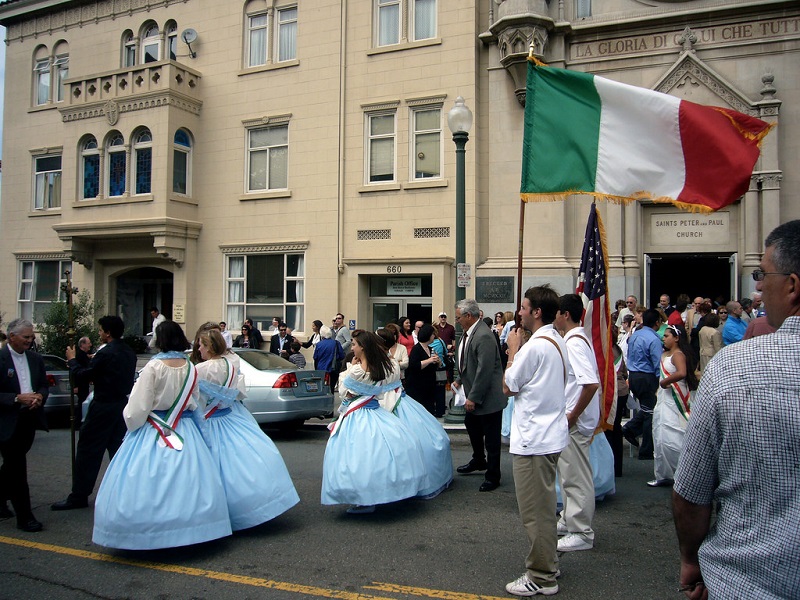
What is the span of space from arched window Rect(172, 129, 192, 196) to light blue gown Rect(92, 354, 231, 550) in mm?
16484

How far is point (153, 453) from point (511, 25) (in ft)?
48.4

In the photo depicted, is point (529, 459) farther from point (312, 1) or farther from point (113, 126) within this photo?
point (113, 126)

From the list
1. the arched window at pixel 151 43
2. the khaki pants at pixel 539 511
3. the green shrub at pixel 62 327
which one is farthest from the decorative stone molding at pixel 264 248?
the khaki pants at pixel 539 511

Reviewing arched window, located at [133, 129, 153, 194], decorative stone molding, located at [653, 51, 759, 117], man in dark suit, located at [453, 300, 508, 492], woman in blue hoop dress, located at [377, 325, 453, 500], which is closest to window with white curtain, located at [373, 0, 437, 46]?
decorative stone molding, located at [653, 51, 759, 117]

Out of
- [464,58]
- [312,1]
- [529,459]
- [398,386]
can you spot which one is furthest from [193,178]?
[529,459]

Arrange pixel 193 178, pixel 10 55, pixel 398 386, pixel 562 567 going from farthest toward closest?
pixel 10 55
pixel 193 178
pixel 398 386
pixel 562 567

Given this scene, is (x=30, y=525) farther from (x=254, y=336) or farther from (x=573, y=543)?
(x=254, y=336)

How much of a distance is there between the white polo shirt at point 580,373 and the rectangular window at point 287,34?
56.0 ft

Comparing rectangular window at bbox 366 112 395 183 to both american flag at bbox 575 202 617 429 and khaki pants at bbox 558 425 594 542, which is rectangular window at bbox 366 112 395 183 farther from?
khaki pants at bbox 558 425 594 542

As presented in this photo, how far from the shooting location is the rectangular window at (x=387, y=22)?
63.2 ft

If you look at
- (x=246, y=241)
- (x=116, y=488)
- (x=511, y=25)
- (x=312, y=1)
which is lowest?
(x=116, y=488)

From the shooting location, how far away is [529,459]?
15.7 feet

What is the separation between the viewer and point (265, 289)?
2077cm

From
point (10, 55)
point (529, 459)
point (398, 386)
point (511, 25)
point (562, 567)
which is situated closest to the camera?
point (529, 459)
